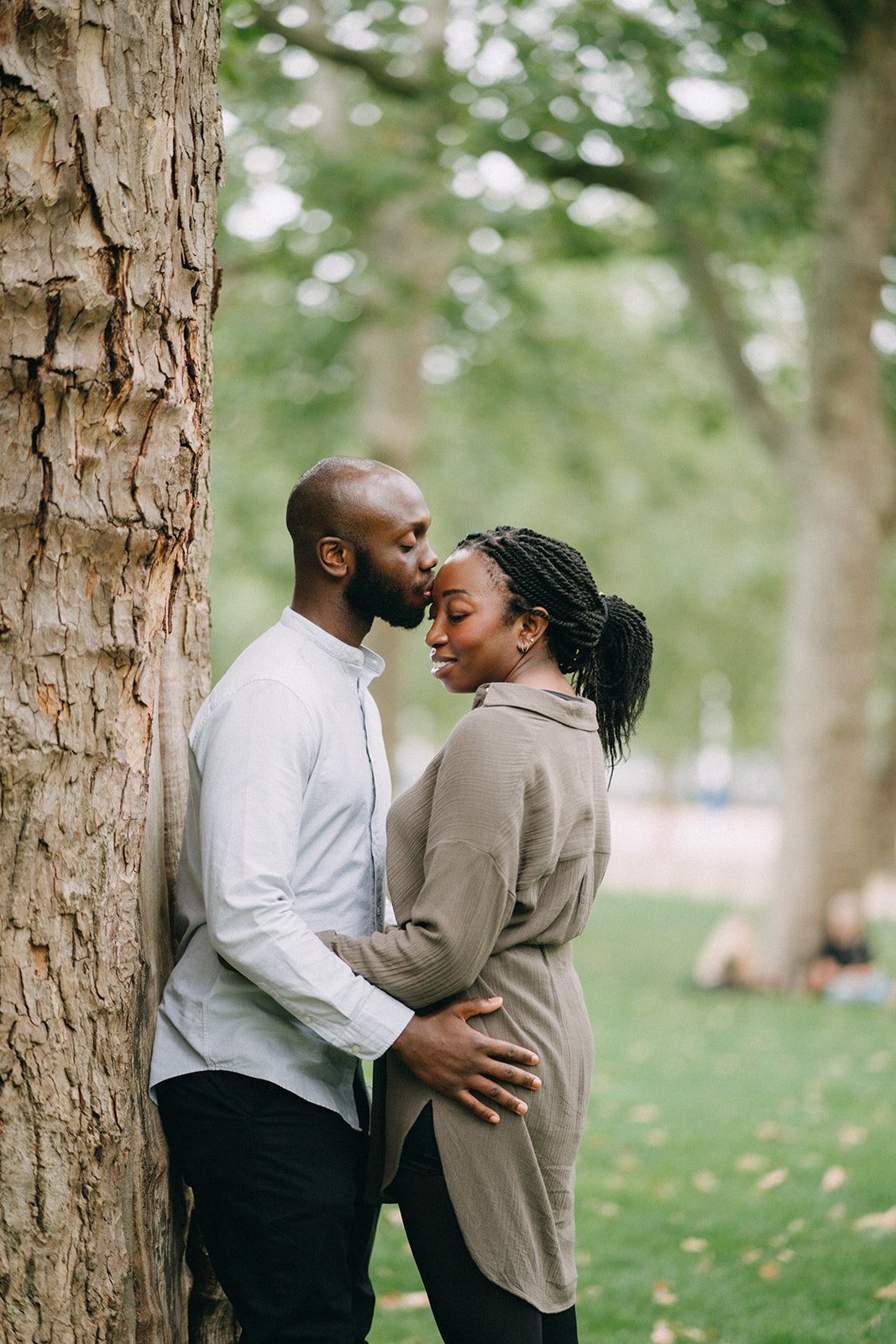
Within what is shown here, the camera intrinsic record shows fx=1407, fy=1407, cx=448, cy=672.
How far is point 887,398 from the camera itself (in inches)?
583

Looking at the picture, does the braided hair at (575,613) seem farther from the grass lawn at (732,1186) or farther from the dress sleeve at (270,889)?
the grass lawn at (732,1186)

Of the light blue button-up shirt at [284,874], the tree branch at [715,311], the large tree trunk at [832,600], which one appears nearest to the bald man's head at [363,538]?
the light blue button-up shirt at [284,874]

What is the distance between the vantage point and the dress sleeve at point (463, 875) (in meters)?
2.71

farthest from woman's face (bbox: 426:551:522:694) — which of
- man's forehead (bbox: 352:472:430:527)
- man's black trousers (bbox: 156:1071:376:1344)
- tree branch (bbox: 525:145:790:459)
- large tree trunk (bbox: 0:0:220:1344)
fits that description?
tree branch (bbox: 525:145:790:459)

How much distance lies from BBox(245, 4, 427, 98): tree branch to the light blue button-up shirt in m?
9.05

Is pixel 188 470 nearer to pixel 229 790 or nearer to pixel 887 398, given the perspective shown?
pixel 229 790

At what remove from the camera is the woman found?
8.98ft

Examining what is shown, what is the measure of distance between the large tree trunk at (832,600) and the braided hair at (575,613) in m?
9.99

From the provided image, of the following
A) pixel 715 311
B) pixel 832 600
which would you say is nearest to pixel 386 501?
pixel 832 600

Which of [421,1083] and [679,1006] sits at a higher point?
[421,1083]

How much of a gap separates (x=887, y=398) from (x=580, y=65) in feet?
17.3

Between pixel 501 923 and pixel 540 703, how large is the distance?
46cm

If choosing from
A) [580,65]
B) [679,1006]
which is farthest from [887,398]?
[679,1006]

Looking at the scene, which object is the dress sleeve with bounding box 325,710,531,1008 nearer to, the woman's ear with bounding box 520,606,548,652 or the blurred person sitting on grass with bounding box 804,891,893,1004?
the woman's ear with bounding box 520,606,548,652
